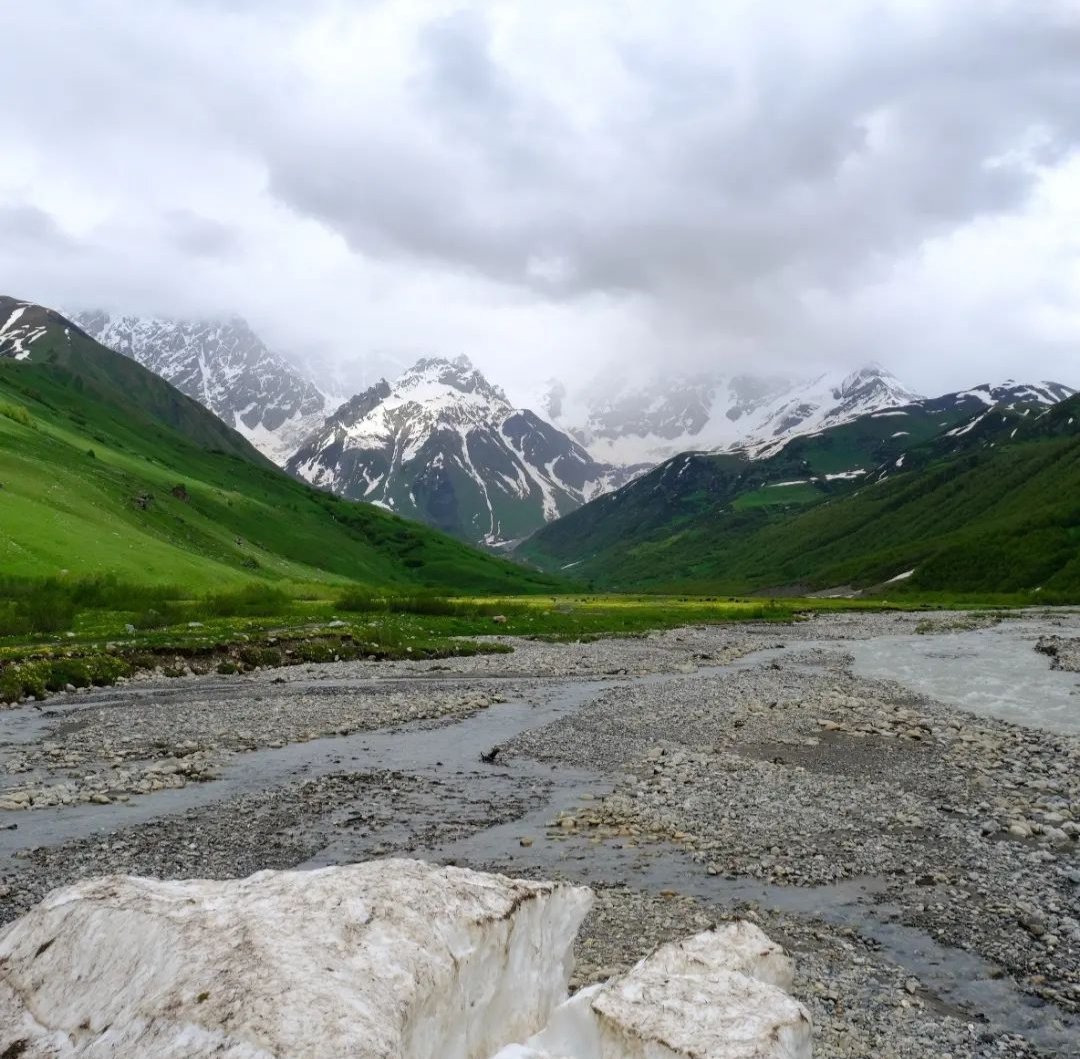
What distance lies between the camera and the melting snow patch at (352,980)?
20.5ft

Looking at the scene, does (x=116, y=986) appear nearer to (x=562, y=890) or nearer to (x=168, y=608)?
(x=562, y=890)

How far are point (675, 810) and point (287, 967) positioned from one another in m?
18.3

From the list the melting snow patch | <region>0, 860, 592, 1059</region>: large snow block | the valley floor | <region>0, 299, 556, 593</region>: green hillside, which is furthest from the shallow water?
<region>0, 299, 556, 593</region>: green hillside

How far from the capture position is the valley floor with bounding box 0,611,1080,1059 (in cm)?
1436

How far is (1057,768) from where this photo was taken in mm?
28312

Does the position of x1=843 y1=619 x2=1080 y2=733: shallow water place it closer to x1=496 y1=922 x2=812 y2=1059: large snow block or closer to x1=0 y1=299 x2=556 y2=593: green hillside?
x1=496 y1=922 x2=812 y2=1059: large snow block

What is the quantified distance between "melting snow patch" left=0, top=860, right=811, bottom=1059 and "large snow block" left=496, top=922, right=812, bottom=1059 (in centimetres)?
2

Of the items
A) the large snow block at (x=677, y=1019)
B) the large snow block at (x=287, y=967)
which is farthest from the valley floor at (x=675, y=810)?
the large snow block at (x=287, y=967)

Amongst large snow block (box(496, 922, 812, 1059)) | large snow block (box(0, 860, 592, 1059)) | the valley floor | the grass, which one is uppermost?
large snow block (box(0, 860, 592, 1059))

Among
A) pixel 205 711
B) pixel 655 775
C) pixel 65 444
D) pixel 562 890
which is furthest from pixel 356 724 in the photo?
pixel 65 444

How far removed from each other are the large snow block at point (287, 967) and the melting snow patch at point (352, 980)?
0.05ft

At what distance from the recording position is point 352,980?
676 cm

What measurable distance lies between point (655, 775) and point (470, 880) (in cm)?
1993

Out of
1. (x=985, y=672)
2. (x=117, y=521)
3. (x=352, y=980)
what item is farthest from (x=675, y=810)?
(x=117, y=521)
